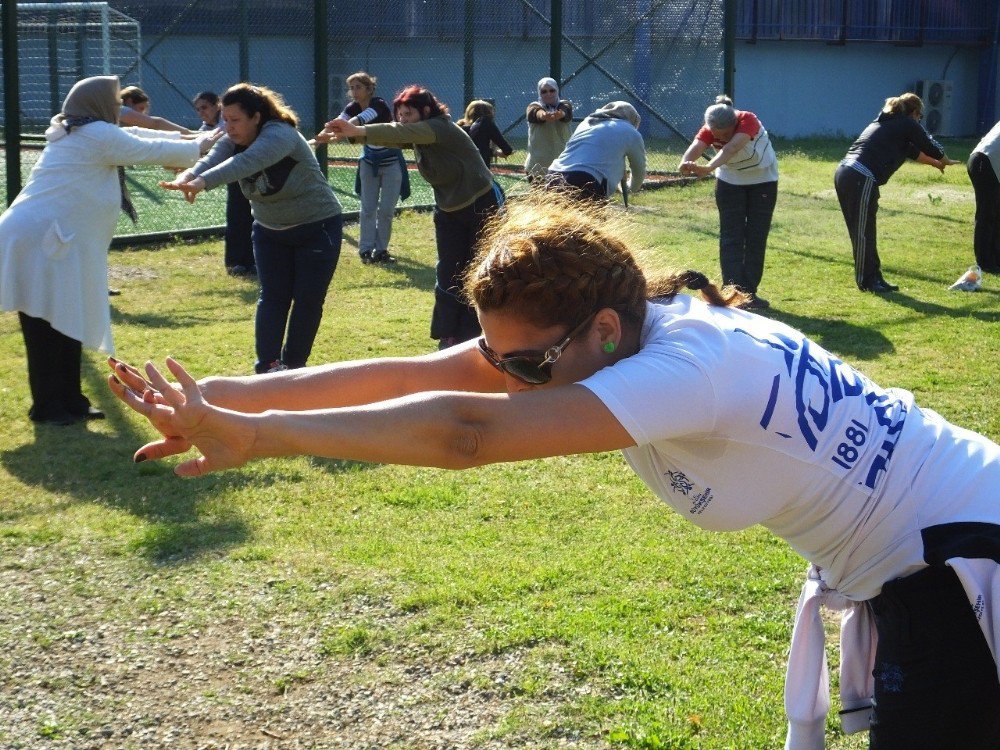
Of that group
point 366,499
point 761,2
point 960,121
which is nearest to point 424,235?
point 366,499

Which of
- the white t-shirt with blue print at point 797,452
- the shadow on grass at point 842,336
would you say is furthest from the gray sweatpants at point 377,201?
the white t-shirt with blue print at point 797,452

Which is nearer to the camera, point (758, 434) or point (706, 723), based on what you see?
point (758, 434)

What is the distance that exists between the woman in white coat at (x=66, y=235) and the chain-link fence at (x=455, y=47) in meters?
8.90

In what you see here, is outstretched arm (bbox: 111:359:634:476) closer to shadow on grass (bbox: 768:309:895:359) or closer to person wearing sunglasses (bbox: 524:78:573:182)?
shadow on grass (bbox: 768:309:895:359)

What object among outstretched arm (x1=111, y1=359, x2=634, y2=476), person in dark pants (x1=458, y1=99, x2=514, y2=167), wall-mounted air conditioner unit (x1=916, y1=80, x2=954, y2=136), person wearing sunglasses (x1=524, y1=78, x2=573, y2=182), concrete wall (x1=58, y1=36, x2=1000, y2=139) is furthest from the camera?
wall-mounted air conditioner unit (x1=916, y1=80, x2=954, y2=136)

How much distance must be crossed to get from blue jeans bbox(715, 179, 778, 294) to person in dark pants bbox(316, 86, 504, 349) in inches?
106

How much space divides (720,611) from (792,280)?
25.0 feet

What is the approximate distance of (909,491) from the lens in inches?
87.2

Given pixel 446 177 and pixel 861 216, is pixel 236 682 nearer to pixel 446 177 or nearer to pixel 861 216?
pixel 446 177

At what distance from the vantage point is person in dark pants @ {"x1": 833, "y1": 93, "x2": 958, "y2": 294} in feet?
34.8

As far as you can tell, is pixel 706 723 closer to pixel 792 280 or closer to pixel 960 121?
pixel 792 280

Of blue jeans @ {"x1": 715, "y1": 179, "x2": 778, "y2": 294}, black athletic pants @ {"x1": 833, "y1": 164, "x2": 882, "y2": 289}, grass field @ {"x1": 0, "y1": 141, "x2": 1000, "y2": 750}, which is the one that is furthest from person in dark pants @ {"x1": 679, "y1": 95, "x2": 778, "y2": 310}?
grass field @ {"x1": 0, "y1": 141, "x2": 1000, "y2": 750}

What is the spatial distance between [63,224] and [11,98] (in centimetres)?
400

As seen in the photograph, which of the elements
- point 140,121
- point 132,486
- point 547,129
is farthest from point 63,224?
point 547,129
